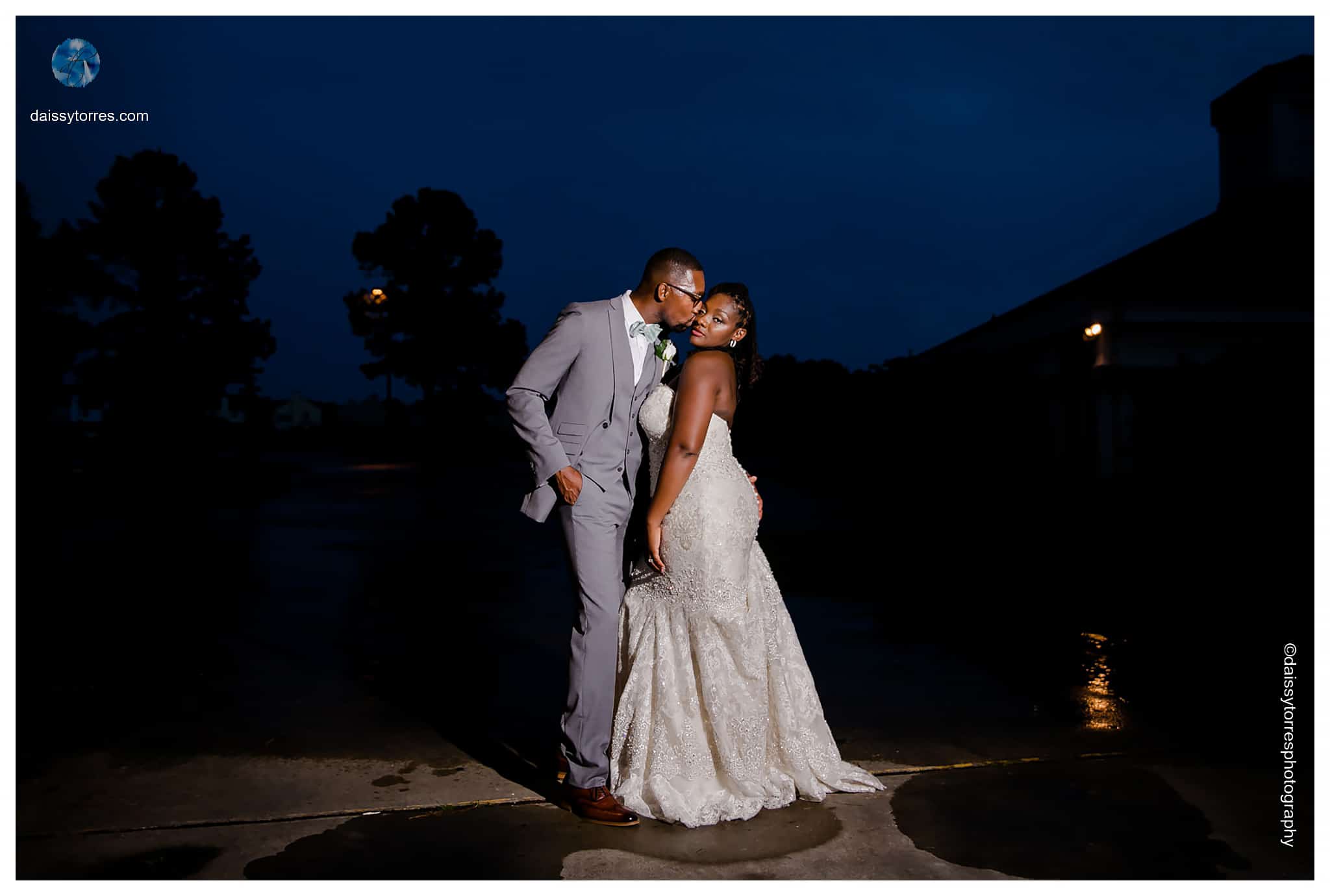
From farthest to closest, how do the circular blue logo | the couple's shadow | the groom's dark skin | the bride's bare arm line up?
the circular blue logo → the couple's shadow → the groom's dark skin → the bride's bare arm

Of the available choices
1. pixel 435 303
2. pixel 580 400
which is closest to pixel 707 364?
pixel 580 400

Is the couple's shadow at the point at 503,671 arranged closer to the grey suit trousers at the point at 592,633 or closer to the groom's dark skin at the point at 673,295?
the grey suit trousers at the point at 592,633

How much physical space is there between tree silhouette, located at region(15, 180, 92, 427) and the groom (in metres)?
28.8

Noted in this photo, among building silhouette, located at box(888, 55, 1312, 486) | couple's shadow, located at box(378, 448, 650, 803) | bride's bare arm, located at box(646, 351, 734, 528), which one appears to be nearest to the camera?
bride's bare arm, located at box(646, 351, 734, 528)

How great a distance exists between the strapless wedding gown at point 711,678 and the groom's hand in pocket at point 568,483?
14.2 inches

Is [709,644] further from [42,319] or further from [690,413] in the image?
[42,319]

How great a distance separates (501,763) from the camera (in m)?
4.48

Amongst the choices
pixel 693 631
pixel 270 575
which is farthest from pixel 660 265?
pixel 270 575

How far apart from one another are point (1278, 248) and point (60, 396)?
33.1 m

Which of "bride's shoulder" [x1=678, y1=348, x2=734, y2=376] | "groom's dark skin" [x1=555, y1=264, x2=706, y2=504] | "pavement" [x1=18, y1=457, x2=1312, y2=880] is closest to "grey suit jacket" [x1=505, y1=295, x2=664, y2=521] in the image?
"groom's dark skin" [x1=555, y1=264, x2=706, y2=504]

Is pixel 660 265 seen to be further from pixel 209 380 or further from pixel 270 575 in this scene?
pixel 209 380

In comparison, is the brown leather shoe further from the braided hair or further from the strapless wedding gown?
the braided hair

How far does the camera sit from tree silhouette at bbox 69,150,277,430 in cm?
4531

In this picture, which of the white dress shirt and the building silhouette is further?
the building silhouette
